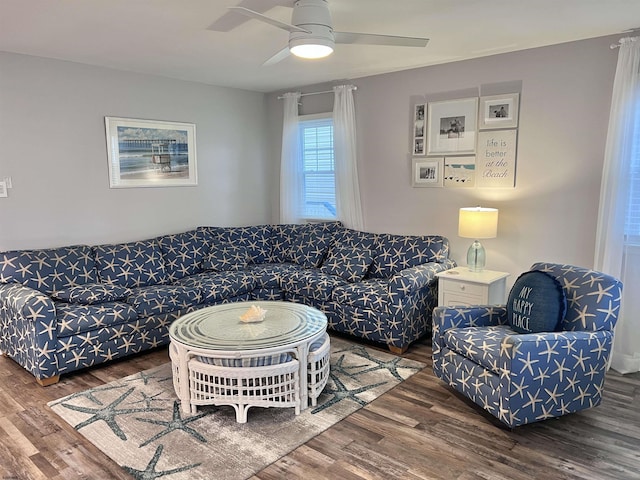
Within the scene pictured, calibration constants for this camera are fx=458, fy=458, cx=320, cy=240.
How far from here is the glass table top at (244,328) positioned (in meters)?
2.70

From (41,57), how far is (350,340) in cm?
348

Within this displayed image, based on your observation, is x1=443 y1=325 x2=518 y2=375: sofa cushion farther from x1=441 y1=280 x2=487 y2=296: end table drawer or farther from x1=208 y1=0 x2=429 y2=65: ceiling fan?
x1=208 y1=0 x2=429 y2=65: ceiling fan

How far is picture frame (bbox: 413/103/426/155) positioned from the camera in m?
4.33

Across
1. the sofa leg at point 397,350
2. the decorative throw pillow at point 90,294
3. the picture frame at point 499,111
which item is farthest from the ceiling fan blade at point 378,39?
the decorative throw pillow at point 90,294

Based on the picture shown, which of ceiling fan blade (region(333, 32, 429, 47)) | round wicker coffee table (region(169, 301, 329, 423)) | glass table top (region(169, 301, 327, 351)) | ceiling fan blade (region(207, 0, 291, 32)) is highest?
ceiling fan blade (region(207, 0, 291, 32))

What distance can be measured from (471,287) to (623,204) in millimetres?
1206

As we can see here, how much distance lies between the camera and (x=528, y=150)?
148 inches

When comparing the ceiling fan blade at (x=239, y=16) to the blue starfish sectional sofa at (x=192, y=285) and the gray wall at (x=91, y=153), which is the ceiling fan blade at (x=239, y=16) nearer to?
the gray wall at (x=91, y=153)

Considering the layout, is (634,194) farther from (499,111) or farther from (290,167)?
(290,167)

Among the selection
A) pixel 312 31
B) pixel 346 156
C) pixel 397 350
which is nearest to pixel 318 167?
pixel 346 156

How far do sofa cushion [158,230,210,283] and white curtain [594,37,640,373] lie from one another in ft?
11.5

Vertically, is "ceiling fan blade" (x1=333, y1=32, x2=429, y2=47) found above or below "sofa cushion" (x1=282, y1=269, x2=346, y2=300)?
above

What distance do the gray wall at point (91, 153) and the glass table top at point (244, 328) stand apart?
168 centimetres

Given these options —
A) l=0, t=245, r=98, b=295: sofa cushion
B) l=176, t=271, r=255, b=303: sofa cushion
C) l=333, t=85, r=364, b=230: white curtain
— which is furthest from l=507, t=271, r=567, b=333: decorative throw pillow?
l=0, t=245, r=98, b=295: sofa cushion
